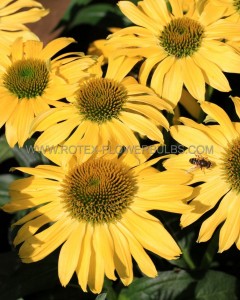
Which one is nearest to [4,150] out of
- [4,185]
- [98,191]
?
[4,185]

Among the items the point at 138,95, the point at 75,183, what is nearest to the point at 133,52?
the point at 138,95

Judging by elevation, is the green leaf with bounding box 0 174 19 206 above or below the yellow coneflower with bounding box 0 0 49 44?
below

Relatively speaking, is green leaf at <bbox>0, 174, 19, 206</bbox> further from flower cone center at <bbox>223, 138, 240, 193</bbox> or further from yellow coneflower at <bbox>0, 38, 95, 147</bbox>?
flower cone center at <bbox>223, 138, 240, 193</bbox>

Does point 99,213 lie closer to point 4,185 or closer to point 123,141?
point 123,141

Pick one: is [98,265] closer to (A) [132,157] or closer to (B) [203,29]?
(A) [132,157]

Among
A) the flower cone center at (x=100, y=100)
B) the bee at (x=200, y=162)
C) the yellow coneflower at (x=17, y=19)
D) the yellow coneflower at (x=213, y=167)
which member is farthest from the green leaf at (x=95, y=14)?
the bee at (x=200, y=162)

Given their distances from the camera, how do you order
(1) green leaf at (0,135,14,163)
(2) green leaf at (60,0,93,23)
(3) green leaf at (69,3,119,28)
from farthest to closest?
(2) green leaf at (60,0,93,23)
(3) green leaf at (69,3,119,28)
(1) green leaf at (0,135,14,163)

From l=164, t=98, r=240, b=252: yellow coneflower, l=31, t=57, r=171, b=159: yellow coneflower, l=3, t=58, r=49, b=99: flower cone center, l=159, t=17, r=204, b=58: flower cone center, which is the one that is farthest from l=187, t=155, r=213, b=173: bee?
l=3, t=58, r=49, b=99: flower cone center
